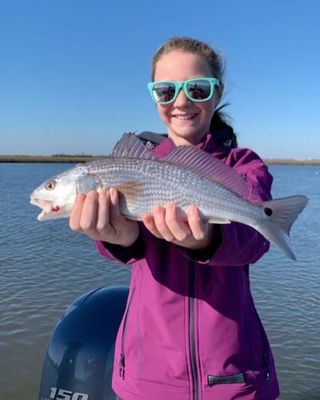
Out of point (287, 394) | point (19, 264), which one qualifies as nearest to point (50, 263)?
point (19, 264)

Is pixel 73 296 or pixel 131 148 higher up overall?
pixel 131 148

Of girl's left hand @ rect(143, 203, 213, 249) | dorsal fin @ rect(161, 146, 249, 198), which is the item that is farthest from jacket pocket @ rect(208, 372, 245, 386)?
dorsal fin @ rect(161, 146, 249, 198)

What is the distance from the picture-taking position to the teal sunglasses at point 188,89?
3078mm

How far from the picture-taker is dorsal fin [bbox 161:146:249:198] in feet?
9.07

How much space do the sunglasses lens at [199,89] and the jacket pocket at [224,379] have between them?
1829mm

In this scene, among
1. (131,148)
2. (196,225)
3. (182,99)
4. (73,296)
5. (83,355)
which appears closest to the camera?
(196,225)

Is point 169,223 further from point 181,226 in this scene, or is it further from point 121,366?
point 121,366

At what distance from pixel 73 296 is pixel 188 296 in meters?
9.45

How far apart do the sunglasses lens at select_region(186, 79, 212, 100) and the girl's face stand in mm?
44

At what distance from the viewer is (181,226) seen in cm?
253

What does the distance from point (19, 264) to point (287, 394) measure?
385 inches

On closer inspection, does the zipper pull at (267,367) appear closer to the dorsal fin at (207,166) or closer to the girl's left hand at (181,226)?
the girl's left hand at (181,226)

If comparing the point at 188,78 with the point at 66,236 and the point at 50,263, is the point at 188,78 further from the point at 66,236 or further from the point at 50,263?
the point at 66,236

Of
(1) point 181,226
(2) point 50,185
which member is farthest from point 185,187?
(2) point 50,185
